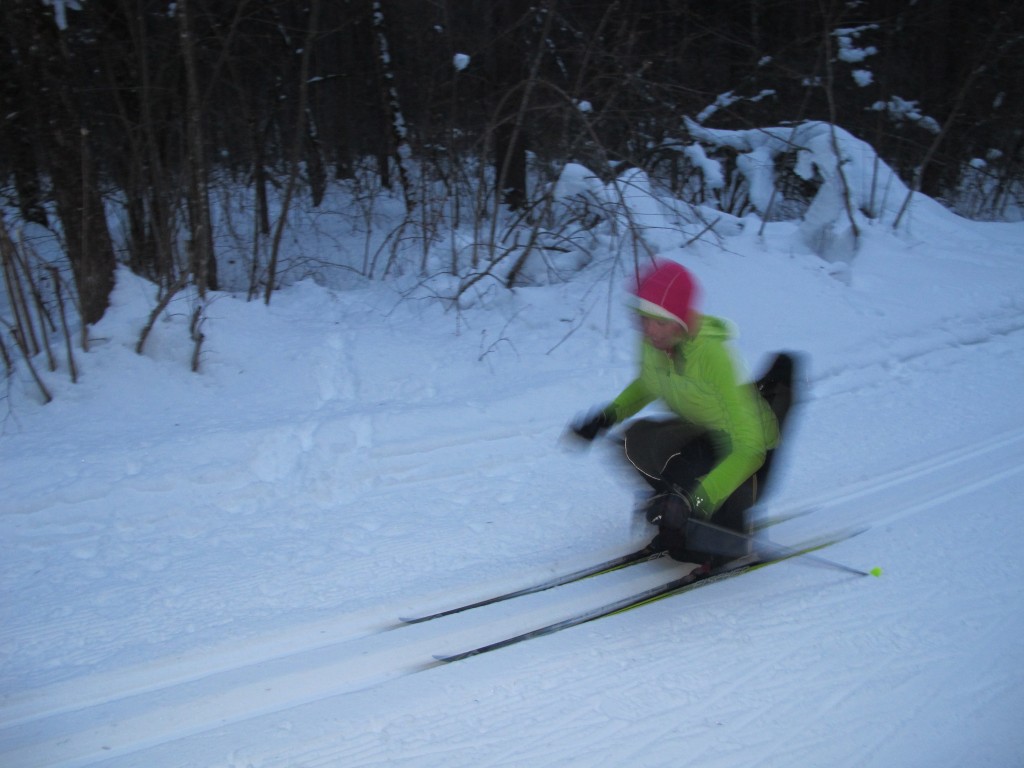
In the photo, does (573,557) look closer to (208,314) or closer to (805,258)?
(208,314)

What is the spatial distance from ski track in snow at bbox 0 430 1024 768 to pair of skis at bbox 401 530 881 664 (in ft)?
0.18

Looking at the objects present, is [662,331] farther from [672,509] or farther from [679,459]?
[672,509]

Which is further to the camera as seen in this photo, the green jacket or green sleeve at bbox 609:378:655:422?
green sleeve at bbox 609:378:655:422

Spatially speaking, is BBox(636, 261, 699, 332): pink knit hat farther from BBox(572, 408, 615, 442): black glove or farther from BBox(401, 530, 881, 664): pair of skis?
BBox(401, 530, 881, 664): pair of skis

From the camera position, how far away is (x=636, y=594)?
336 cm

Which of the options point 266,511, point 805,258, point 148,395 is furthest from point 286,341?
point 805,258

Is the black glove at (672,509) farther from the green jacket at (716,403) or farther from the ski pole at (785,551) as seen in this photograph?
the ski pole at (785,551)

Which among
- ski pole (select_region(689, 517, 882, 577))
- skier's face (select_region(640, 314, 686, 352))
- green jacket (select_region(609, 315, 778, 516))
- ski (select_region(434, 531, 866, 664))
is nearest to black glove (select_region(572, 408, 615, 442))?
green jacket (select_region(609, 315, 778, 516))

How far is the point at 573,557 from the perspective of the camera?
3.70 metres

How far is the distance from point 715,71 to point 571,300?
771 centimetres

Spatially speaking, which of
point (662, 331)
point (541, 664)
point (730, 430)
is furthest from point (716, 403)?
point (541, 664)

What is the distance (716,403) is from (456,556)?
144cm

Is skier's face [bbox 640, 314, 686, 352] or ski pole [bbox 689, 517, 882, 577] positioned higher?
skier's face [bbox 640, 314, 686, 352]

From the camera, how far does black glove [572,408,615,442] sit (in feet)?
11.3
